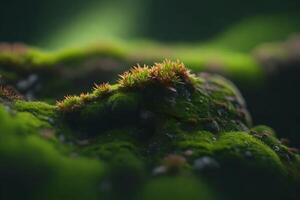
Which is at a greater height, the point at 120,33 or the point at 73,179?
the point at 120,33

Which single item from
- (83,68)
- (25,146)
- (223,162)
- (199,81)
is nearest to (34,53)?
(83,68)

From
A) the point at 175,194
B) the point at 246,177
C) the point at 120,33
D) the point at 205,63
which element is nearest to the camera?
the point at 175,194

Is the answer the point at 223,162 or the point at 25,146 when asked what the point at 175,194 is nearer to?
the point at 223,162

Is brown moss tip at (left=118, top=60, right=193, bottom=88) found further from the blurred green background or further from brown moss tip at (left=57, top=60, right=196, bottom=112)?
the blurred green background

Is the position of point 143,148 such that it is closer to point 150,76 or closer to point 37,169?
point 150,76

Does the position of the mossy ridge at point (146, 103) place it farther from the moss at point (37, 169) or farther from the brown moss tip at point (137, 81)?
the moss at point (37, 169)

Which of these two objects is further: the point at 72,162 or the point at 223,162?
the point at 223,162
